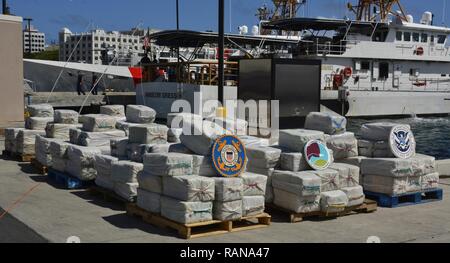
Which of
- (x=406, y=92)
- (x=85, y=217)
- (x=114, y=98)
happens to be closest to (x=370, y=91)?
(x=406, y=92)

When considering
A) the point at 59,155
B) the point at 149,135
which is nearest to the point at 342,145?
the point at 149,135

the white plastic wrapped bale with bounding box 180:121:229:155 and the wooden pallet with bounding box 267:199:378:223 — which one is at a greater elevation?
the white plastic wrapped bale with bounding box 180:121:229:155

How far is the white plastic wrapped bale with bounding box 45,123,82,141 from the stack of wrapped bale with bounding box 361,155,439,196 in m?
6.34

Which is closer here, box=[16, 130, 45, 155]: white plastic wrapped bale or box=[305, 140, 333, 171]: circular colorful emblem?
box=[305, 140, 333, 171]: circular colorful emblem

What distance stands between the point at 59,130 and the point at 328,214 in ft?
21.3

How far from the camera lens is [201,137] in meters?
7.43

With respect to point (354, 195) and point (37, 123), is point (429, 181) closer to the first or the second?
point (354, 195)

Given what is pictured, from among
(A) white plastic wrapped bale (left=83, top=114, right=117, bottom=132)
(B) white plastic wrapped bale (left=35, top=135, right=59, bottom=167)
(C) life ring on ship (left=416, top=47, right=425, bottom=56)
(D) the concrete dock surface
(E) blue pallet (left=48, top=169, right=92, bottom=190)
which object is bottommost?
(D) the concrete dock surface

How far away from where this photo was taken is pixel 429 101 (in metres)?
34.7

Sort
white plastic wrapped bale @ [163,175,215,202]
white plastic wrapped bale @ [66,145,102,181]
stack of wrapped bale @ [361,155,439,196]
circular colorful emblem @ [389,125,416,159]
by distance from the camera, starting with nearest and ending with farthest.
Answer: white plastic wrapped bale @ [163,175,215,202] < stack of wrapped bale @ [361,155,439,196] < circular colorful emblem @ [389,125,416,159] < white plastic wrapped bale @ [66,145,102,181]

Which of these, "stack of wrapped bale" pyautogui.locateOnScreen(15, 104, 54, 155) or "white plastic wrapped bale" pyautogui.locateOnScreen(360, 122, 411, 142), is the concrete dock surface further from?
"stack of wrapped bale" pyautogui.locateOnScreen(15, 104, 54, 155)

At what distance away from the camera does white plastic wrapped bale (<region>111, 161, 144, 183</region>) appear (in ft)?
26.5

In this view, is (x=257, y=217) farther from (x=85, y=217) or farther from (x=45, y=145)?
(x=45, y=145)

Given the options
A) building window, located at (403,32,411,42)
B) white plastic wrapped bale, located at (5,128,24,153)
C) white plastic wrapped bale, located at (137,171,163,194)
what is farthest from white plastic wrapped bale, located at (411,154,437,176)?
building window, located at (403,32,411,42)
